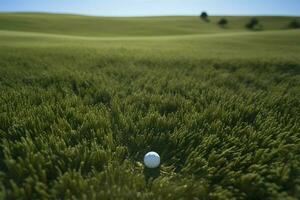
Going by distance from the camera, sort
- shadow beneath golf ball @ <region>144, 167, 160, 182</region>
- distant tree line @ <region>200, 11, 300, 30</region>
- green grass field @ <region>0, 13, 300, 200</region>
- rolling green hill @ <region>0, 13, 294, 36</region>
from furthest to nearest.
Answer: distant tree line @ <region>200, 11, 300, 30</region>, rolling green hill @ <region>0, 13, 294, 36</region>, shadow beneath golf ball @ <region>144, 167, 160, 182</region>, green grass field @ <region>0, 13, 300, 200</region>

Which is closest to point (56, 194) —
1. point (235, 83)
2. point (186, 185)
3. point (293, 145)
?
point (186, 185)

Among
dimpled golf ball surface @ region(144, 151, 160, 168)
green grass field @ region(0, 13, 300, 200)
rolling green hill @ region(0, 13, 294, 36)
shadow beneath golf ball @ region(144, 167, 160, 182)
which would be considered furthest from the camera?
rolling green hill @ region(0, 13, 294, 36)

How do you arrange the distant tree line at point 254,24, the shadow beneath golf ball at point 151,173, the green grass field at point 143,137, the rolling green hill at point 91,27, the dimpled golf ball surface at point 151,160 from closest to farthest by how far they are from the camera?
the green grass field at point 143,137 < the shadow beneath golf ball at point 151,173 < the dimpled golf ball surface at point 151,160 < the rolling green hill at point 91,27 < the distant tree line at point 254,24

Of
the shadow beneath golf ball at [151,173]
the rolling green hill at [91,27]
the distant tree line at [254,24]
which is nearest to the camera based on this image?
the shadow beneath golf ball at [151,173]

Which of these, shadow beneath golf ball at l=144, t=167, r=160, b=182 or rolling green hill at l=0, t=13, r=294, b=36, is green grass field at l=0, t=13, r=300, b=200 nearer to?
shadow beneath golf ball at l=144, t=167, r=160, b=182

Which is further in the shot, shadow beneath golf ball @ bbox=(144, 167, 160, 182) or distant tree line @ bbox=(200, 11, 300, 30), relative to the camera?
distant tree line @ bbox=(200, 11, 300, 30)

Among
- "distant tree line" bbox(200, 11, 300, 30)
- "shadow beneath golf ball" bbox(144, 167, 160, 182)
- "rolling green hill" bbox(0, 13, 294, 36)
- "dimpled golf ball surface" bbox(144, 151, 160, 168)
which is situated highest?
"distant tree line" bbox(200, 11, 300, 30)

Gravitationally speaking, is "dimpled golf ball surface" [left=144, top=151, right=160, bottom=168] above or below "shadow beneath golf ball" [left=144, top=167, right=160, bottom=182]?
above

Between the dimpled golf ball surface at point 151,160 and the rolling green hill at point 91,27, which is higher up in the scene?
the rolling green hill at point 91,27

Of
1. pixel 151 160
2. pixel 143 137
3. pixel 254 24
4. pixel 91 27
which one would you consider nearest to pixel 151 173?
pixel 151 160

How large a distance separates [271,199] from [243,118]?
2.82 meters

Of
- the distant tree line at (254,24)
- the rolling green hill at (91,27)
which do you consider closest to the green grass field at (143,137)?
the rolling green hill at (91,27)

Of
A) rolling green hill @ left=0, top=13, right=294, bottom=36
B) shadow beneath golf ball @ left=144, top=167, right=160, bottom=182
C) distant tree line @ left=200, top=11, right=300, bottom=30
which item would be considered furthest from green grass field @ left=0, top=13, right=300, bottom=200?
distant tree line @ left=200, top=11, right=300, bottom=30

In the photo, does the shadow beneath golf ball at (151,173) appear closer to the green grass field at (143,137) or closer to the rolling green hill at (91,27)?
the green grass field at (143,137)
